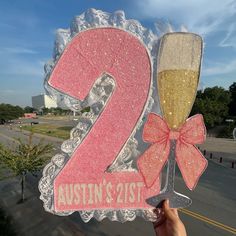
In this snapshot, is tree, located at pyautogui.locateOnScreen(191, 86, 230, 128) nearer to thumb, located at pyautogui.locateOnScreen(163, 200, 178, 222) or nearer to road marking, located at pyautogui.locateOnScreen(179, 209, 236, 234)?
road marking, located at pyautogui.locateOnScreen(179, 209, 236, 234)

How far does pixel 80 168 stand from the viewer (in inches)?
177

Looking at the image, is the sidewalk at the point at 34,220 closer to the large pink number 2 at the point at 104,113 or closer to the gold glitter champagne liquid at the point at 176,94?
the large pink number 2 at the point at 104,113

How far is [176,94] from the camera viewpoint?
14.4 feet

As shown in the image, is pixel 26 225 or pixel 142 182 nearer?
pixel 142 182

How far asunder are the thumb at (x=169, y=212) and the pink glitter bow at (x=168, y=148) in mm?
502

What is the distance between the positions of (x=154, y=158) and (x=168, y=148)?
223mm

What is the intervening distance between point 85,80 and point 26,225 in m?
7.99

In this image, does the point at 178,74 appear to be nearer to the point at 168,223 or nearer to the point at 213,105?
the point at 168,223

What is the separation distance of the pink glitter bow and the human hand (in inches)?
20.3

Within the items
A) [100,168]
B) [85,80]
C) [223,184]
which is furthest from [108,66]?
[223,184]

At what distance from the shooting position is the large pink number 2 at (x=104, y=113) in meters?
4.42

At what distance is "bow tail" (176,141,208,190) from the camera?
448 centimetres

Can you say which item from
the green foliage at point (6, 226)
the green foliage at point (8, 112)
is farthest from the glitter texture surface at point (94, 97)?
the green foliage at point (8, 112)

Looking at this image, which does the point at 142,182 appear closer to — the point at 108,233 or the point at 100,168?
the point at 100,168
